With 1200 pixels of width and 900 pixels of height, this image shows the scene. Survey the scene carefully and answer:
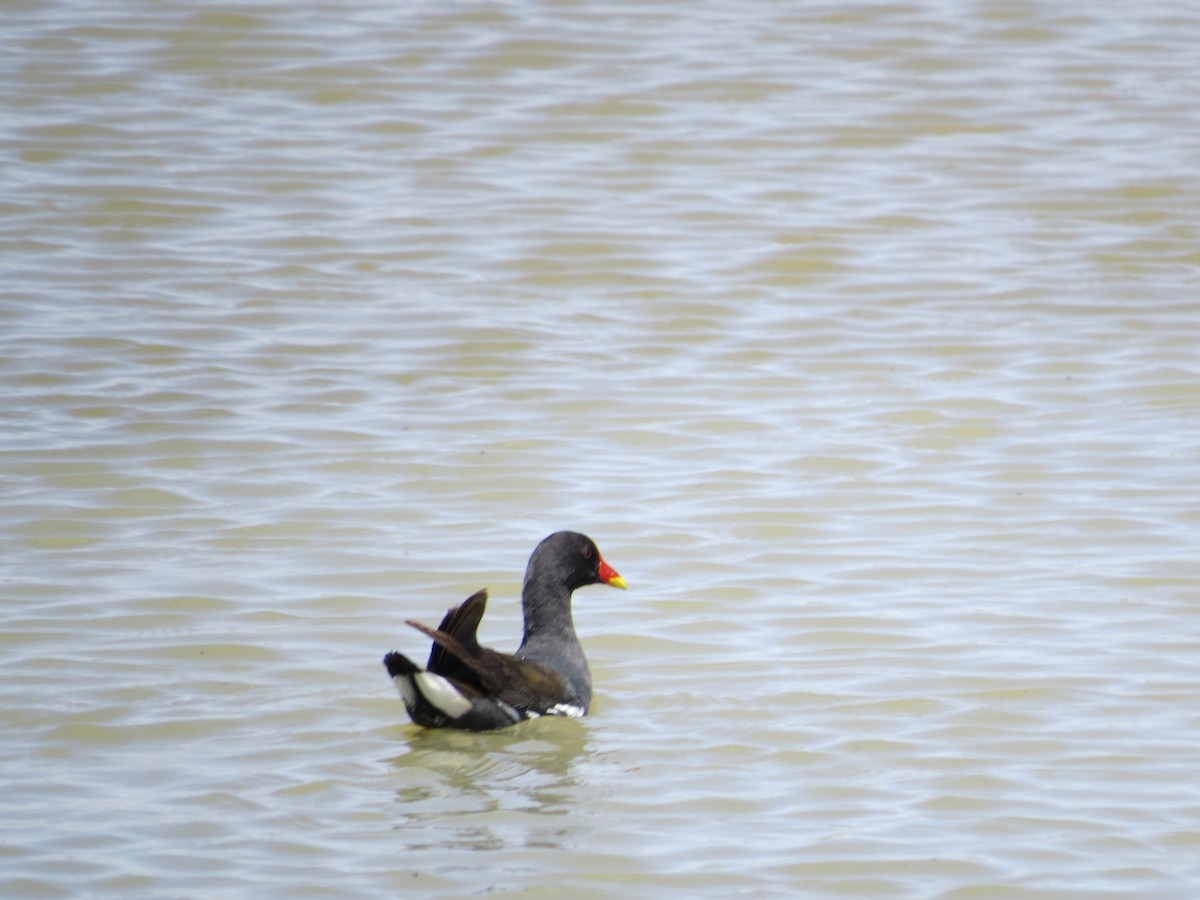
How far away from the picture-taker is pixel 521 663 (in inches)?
259

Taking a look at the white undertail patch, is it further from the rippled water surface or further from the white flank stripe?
the rippled water surface

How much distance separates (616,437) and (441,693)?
151 inches

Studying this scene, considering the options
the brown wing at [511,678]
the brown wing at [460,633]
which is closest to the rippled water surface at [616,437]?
the brown wing at [511,678]

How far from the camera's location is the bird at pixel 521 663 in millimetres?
6145

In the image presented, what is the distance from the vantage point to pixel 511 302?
12.2 metres

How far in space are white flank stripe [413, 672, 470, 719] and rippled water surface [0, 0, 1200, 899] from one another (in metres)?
0.14

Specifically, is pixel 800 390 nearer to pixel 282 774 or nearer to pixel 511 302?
pixel 511 302

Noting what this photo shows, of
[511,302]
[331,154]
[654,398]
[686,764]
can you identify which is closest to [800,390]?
[654,398]

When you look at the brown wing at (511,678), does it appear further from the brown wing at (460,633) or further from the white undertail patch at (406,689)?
the white undertail patch at (406,689)

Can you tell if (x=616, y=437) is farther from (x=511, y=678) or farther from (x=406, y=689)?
(x=406, y=689)

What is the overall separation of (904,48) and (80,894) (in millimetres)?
14353

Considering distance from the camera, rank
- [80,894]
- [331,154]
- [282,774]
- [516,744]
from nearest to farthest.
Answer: [80,894], [282,774], [516,744], [331,154]

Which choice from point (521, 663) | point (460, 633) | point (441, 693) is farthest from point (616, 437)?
point (441, 693)

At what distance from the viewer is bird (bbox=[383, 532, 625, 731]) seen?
614 cm
